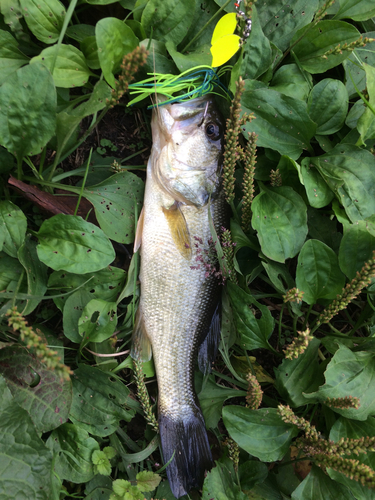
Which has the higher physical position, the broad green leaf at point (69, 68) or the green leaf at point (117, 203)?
the broad green leaf at point (69, 68)

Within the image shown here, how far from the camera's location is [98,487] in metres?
2.16

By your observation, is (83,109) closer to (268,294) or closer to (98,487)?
(268,294)

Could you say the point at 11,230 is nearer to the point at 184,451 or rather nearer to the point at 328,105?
the point at 184,451

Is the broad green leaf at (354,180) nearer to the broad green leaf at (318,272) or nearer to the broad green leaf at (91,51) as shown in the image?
the broad green leaf at (318,272)

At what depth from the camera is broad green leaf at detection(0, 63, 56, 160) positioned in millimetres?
1733

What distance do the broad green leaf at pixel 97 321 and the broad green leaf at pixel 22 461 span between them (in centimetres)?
49

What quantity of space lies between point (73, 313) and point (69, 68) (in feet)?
4.50

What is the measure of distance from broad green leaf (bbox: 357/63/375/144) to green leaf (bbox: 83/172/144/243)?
1323 mm

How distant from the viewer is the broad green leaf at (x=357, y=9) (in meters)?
2.16

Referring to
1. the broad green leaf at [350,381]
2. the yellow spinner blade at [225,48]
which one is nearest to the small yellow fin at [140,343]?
the broad green leaf at [350,381]

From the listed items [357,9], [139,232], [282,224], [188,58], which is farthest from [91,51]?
[357,9]

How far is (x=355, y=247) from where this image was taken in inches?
79.8

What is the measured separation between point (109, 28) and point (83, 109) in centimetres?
44

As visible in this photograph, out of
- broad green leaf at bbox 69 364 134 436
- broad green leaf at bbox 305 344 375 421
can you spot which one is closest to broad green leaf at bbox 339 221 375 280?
broad green leaf at bbox 305 344 375 421
